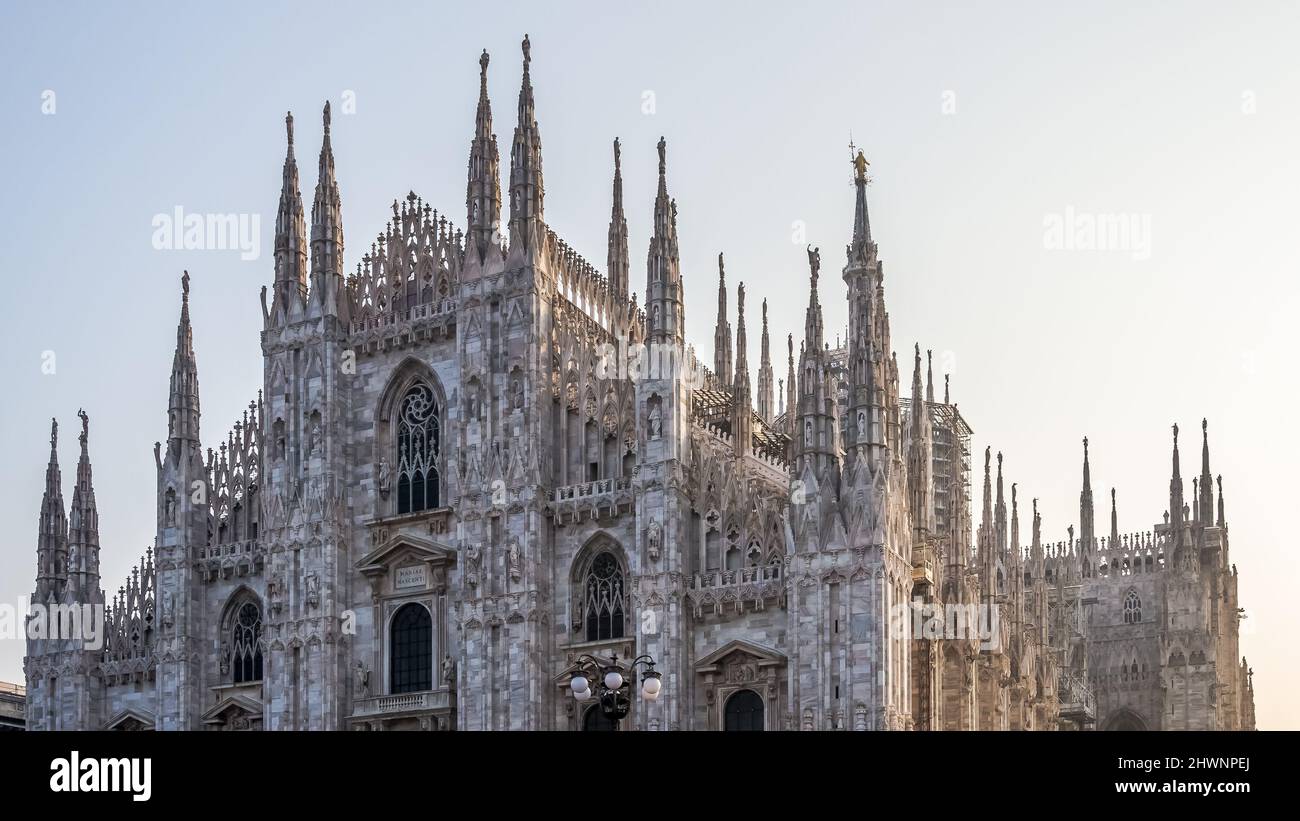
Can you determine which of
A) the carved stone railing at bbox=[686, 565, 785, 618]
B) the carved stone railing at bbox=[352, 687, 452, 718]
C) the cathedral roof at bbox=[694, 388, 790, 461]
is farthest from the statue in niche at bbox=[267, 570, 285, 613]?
the cathedral roof at bbox=[694, 388, 790, 461]

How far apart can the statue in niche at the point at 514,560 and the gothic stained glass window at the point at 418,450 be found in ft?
13.5

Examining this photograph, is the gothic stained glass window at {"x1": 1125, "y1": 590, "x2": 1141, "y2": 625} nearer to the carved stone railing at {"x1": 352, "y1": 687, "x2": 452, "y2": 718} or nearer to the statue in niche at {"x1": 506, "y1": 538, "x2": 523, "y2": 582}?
the statue in niche at {"x1": 506, "y1": 538, "x2": 523, "y2": 582}

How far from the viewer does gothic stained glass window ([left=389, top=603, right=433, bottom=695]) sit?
56.0 m

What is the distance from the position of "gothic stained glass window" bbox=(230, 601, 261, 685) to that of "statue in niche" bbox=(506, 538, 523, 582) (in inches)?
417

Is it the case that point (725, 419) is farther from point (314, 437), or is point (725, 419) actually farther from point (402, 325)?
point (314, 437)

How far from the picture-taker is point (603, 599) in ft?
175

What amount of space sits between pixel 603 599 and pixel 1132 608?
1761 inches

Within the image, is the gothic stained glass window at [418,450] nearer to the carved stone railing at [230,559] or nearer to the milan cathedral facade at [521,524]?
the milan cathedral facade at [521,524]

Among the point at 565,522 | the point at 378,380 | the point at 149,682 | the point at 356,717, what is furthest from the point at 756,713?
the point at 149,682

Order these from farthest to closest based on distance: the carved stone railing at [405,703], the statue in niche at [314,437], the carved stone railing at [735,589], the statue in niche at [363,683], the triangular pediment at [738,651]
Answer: the statue in niche at [314,437], the statue in niche at [363,683], the carved stone railing at [405,703], the carved stone railing at [735,589], the triangular pediment at [738,651]

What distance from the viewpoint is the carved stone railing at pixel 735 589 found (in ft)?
165

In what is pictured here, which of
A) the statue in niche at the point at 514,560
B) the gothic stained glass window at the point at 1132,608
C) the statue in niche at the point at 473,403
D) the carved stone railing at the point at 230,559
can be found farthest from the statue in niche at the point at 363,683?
the gothic stained glass window at the point at 1132,608
